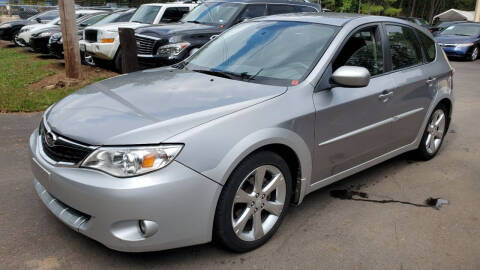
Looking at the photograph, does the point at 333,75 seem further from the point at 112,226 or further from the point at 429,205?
the point at 112,226

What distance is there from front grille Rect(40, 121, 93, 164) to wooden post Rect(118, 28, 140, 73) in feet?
18.6

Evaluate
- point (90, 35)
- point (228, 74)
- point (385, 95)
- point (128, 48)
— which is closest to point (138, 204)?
point (228, 74)

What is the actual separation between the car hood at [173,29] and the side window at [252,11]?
64cm

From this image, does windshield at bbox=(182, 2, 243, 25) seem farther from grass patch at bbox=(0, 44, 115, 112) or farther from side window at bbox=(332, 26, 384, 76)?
side window at bbox=(332, 26, 384, 76)

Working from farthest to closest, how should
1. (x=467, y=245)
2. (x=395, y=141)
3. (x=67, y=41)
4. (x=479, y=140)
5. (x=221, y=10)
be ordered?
(x=221, y=10)
(x=67, y=41)
(x=479, y=140)
(x=395, y=141)
(x=467, y=245)

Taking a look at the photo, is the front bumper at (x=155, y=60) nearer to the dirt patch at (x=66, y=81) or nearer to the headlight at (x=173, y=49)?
the headlight at (x=173, y=49)

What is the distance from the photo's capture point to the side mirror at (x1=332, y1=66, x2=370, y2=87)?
3430 mm

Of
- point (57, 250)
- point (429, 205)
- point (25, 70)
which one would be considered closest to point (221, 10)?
point (25, 70)

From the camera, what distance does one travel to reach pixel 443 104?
17.2 ft

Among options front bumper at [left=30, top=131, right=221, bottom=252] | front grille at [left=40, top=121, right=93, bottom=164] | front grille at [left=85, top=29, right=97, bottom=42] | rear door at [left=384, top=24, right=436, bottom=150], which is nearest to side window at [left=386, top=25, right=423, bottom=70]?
rear door at [left=384, top=24, right=436, bottom=150]

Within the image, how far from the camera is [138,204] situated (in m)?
2.59

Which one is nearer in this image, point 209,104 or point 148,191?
point 148,191

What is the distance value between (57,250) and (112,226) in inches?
27.7

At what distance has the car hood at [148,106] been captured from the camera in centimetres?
276
